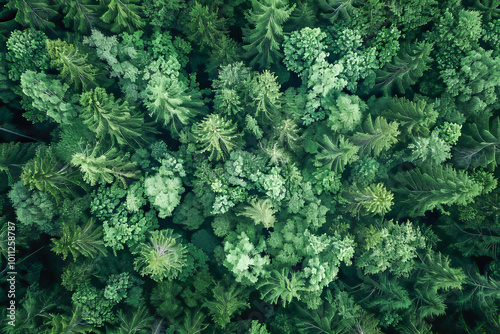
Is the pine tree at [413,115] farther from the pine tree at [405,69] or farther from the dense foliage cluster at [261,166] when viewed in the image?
the pine tree at [405,69]

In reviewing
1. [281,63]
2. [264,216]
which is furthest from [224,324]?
[281,63]

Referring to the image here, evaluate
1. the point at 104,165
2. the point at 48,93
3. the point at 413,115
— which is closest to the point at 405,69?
the point at 413,115

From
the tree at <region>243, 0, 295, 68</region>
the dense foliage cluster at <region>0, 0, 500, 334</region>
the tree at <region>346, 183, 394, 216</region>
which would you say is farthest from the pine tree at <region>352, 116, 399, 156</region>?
the tree at <region>243, 0, 295, 68</region>

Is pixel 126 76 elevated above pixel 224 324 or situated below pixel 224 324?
above

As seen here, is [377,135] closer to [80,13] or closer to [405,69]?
[405,69]

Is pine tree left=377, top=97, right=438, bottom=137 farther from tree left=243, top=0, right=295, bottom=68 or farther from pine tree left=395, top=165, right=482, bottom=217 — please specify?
tree left=243, top=0, right=295, bottom=68

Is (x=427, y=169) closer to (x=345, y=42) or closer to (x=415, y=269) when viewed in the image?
(x=415, y=269)
